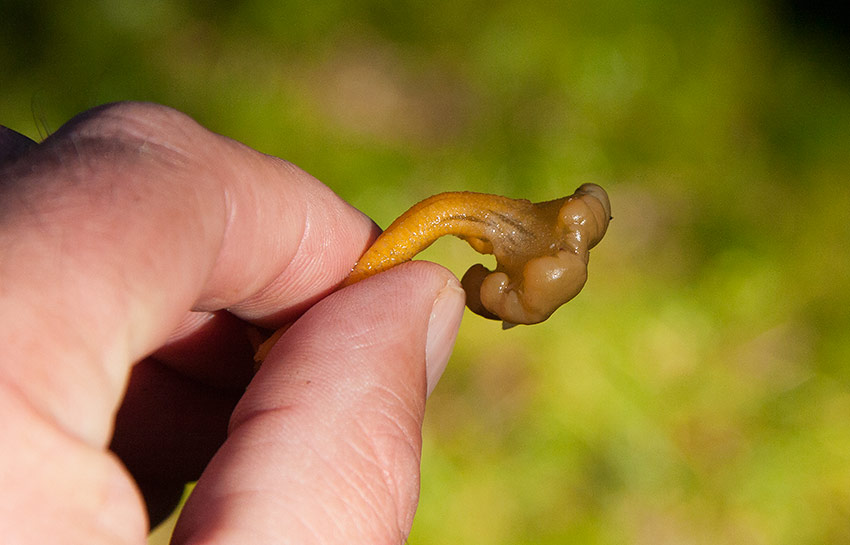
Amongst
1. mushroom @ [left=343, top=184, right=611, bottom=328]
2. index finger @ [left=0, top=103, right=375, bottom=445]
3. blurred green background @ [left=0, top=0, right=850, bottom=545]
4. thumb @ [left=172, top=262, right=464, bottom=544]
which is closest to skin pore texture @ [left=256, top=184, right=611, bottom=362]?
mushroom @ [left=343, top=184, right=611, bottom=328]

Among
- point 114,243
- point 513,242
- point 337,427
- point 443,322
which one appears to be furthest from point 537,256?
point 114,243

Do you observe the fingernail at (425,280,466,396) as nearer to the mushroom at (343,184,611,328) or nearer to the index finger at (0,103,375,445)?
the mushroom at (343,184,611,328)

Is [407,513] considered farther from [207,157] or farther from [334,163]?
[334,163]

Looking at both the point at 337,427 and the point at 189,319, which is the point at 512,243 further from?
the point at 189,319

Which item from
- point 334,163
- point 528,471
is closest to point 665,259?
point 528,471

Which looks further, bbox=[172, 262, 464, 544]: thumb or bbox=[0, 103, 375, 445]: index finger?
bbox=[172, 262, 464, 544]: thumb

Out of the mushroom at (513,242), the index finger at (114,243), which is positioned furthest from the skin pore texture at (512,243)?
the index finger at (114,243)

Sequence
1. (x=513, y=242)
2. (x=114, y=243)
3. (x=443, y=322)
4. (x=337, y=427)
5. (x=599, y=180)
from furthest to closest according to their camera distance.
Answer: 1. (x=599, y=180)
2. (x=513, y=242)
3. (x=443, y=322)
4. (x=337, y=427)
5. (x=114, y=243)

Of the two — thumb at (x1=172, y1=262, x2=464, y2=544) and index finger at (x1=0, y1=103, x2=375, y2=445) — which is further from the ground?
index finger at (x1=0, y1=103, x2=375, y2=445)
